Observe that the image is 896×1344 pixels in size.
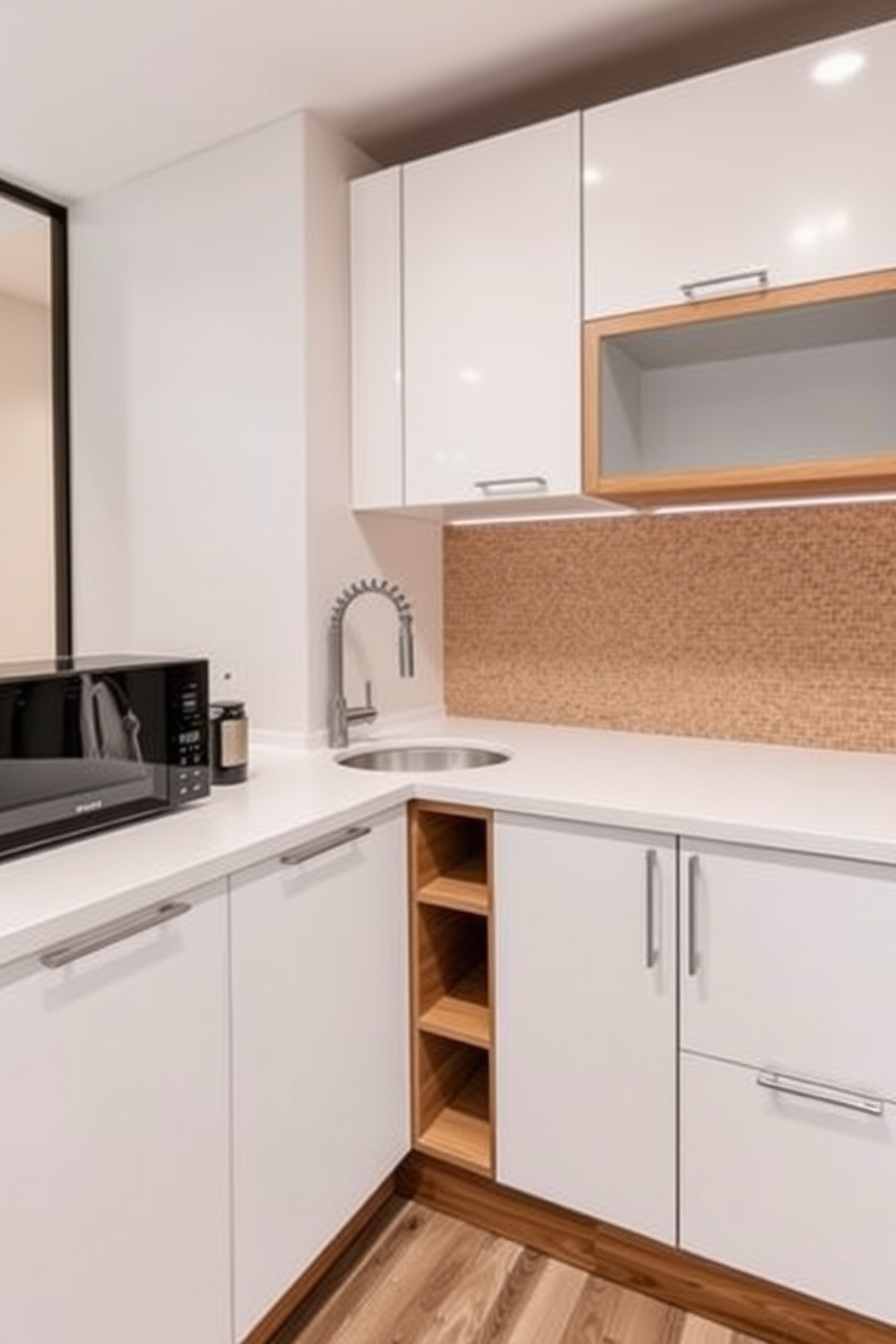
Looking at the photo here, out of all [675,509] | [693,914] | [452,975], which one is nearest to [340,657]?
[452,975]

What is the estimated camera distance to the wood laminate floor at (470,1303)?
1.40 metres

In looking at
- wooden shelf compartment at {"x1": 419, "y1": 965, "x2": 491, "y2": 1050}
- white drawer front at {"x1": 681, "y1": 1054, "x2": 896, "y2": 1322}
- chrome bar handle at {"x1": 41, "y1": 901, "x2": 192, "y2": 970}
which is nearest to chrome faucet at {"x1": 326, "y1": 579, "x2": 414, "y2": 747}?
wooden shelf compartment at {"x1": 419, "y1": 965, "x2": 491, "y2": 1050}

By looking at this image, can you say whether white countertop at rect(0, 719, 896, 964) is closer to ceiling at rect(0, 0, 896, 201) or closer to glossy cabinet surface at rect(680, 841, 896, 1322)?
glossy cabinet surface at rect(680, 841, 896, 1322)

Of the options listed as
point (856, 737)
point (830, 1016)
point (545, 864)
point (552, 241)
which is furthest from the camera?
point (856, 737)

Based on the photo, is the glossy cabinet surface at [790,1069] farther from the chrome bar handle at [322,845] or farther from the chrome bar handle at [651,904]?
the chrome bar handle at [322,845]

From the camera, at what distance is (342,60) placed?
5.43 ft

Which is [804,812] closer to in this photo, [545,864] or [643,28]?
[545,864]

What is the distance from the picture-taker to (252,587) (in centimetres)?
198

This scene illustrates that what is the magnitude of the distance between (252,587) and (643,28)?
1358mm

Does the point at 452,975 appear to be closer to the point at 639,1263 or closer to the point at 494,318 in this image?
the point at 639,1263

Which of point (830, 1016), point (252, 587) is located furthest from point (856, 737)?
point (252, 587)

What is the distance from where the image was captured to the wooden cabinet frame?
1460 millimetres

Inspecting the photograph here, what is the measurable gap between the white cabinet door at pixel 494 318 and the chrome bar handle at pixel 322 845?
2.56 ft

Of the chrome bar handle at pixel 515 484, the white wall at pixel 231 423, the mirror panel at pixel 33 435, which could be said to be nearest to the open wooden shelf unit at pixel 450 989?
the white wall at pixel 231 423
